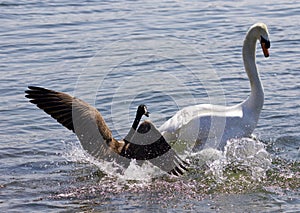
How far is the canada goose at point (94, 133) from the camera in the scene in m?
7.68

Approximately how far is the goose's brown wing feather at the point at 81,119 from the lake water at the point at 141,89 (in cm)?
32

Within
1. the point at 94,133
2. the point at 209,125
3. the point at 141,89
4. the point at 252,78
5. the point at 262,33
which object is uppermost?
the point at 262,33

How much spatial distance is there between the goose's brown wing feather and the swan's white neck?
1688 millimetres

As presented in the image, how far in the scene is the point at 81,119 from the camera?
782cm

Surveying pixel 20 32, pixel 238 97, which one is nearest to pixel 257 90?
pixel 238 97

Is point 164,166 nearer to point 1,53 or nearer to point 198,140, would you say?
point 198,140

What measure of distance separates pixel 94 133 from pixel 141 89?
304 centimetres

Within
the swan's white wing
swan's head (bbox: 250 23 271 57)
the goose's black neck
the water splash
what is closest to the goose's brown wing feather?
the goose's black neck

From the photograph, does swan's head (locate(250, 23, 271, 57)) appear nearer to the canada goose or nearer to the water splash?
the water splash

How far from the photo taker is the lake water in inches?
291

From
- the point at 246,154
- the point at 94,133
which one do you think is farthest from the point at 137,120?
the point at 246,154

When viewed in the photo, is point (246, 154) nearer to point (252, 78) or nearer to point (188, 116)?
Answer: point (188, 116)

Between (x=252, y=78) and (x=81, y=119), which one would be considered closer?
(x=81, y=119)

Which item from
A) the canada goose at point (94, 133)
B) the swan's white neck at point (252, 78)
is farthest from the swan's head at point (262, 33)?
the canada goose at point (94, 133)
